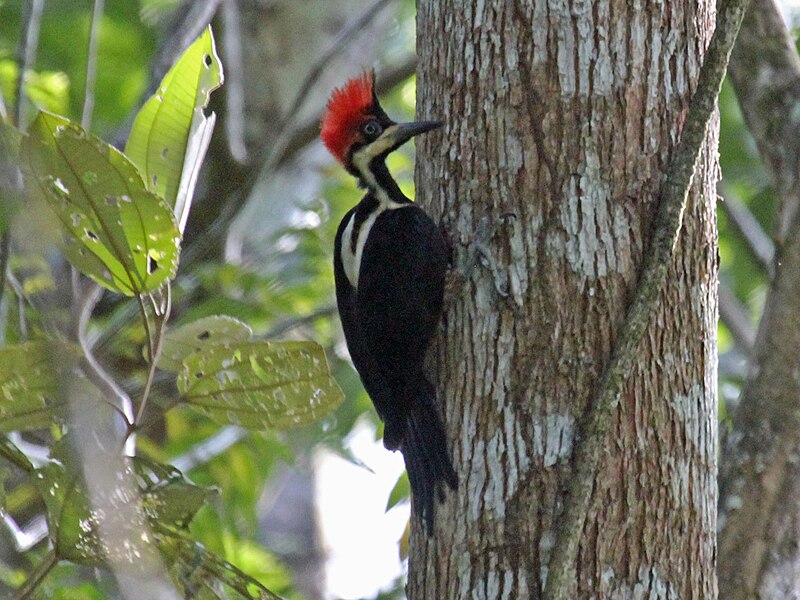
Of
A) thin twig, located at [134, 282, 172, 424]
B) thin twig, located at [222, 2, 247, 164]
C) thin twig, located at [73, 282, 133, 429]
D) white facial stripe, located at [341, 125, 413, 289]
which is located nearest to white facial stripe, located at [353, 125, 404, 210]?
white facial stripe, located at [341, 125, 413, 289]

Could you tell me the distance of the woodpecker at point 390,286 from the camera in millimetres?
2578

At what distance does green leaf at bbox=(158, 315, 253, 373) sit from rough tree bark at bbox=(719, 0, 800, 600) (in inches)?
59.0

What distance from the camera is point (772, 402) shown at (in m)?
3.05

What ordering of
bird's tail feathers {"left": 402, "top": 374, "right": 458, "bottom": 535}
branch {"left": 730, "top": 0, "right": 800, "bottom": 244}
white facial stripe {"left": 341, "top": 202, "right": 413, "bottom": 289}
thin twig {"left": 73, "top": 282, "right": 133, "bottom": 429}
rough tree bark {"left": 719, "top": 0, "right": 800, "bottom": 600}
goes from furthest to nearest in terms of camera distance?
branch {"left": 730, "top": 0, "right": 800, "bottom": 244}
white facial stripe {"left": 341, "top": 202, "right": 413, "bottom": 289}
rough tree bark {"left": 719, "top": 0, "right": 800, "bottom": 600}
bird's tail feathers {"left": 402, "top": 374, "right": 458, "bottom": 535}
thin twig {"left": 73, "top": 282, "right": 133, "bottom": 429}

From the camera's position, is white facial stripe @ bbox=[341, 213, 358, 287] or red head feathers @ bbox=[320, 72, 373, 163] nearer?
white facial stripe @ bbox=[341, 213, 358, 287]

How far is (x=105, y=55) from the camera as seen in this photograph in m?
6.31

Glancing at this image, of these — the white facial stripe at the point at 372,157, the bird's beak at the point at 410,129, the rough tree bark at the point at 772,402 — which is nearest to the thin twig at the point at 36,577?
the bird's beak at the point at 410,129

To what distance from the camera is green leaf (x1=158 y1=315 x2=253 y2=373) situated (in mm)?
2391

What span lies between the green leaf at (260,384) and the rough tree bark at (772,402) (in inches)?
53.2

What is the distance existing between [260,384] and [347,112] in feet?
5.00

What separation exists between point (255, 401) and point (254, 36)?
384 centimetres

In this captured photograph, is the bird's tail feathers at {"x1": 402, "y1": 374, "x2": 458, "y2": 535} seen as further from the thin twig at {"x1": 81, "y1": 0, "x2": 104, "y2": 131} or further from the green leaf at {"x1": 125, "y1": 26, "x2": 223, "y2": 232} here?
the thin twig at {"x1": 81, "y1": 0, "x2": 104, "y2": 131}

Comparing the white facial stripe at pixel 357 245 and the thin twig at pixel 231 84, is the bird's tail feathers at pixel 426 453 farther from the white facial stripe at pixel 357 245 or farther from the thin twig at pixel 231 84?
the thin twig at pixel 231 84

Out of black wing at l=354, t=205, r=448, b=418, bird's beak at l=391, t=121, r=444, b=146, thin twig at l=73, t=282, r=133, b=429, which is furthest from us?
black wing at l=354, t=205, r=448, b=418
